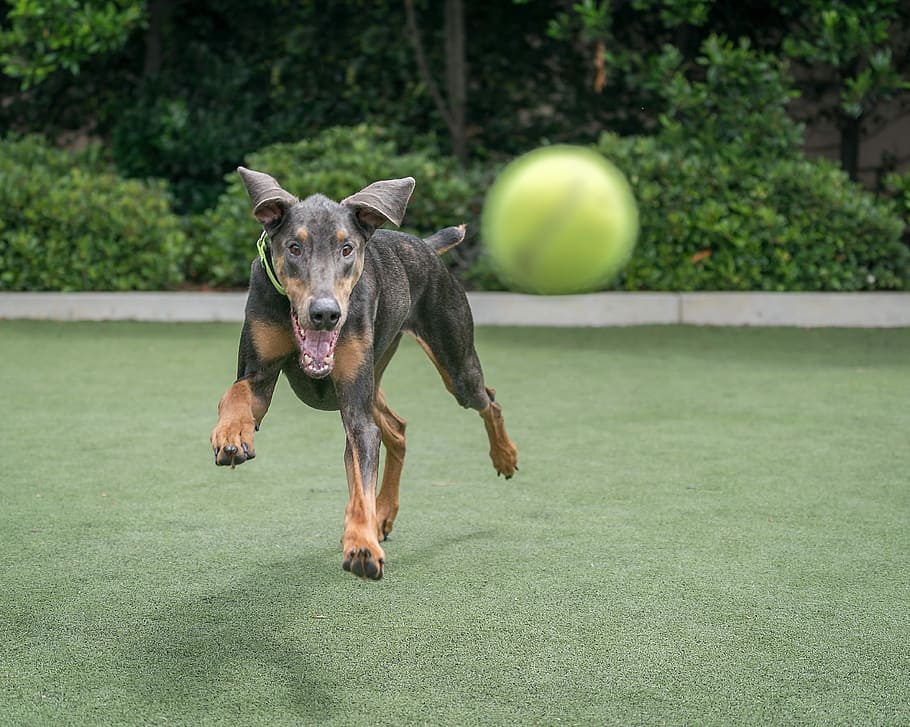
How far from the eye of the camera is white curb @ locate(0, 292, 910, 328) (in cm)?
1040

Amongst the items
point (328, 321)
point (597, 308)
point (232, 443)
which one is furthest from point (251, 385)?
point (597, 308)

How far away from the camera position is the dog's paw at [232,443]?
129 inches

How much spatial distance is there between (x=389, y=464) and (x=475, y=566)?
704 mm

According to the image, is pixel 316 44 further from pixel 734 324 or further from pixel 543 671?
pixel 543 671

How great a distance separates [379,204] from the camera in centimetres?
356

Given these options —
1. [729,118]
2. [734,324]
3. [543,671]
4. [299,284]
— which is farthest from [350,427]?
[729,118]

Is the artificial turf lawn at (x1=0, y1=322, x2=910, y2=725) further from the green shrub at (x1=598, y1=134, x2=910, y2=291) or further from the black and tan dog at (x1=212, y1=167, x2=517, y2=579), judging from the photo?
the green shrub at (x1=598, y1=134, x2=910, y2=291)

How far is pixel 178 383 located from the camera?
7.67 meters

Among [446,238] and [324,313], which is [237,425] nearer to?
[324,313]

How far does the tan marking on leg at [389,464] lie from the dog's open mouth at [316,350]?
3.05 feet

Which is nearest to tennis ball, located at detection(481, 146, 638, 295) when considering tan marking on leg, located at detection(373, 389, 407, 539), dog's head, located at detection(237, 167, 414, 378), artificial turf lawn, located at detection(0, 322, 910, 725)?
artificial turf lawn, located at detection(0, 322, 910, 725)

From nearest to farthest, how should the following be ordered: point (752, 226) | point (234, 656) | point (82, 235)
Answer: point (234, 656)
point (752, 226)
point (82, 235)

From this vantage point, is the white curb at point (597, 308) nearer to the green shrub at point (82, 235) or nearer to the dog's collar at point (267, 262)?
the green shrub at point (82, 235)

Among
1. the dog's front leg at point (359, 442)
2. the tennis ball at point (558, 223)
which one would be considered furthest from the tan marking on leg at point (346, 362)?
the tennis ball at point (558, 223)
